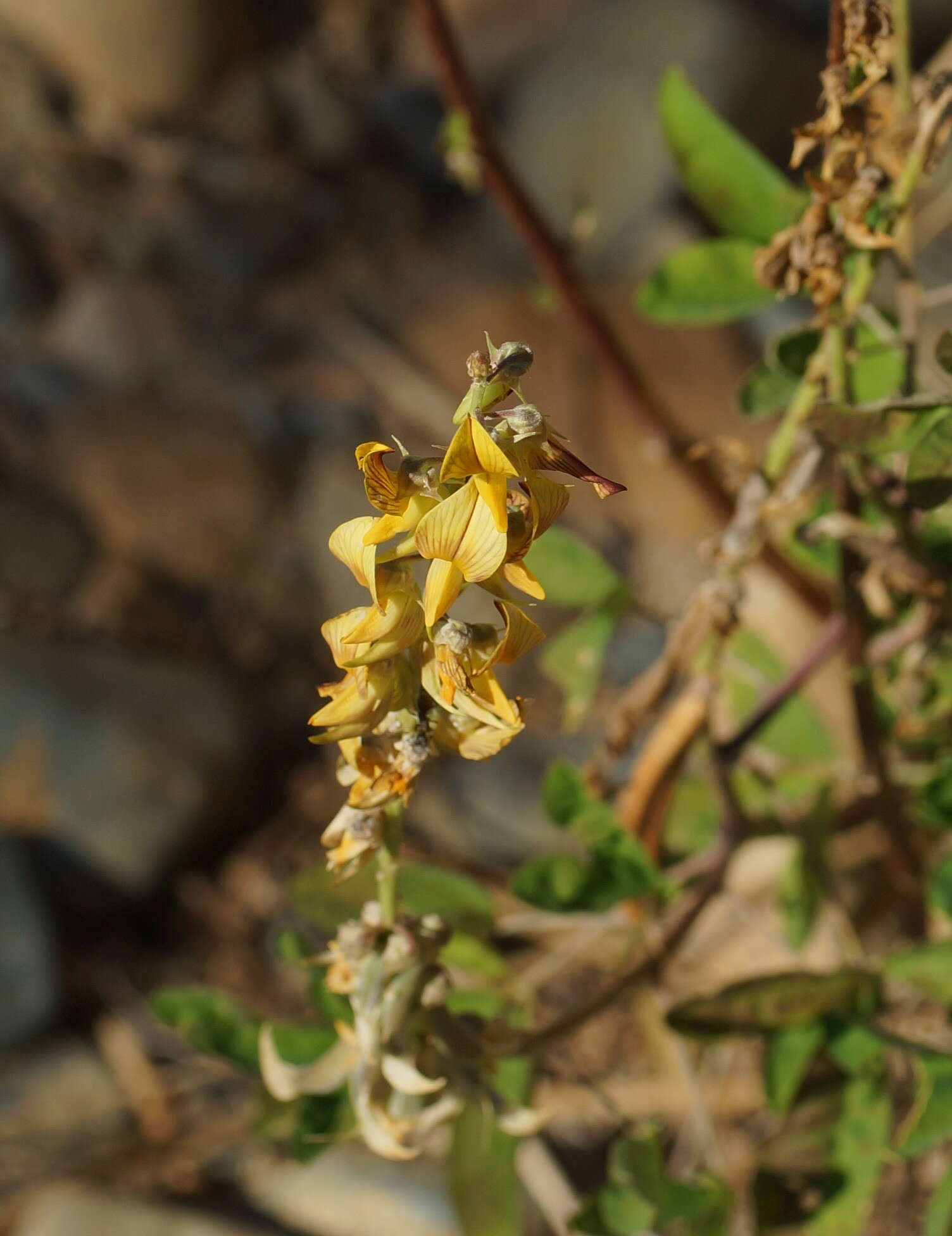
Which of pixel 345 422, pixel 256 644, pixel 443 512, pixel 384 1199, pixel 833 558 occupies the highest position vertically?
pixel 345 422

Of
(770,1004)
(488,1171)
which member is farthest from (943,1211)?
(488,1171)

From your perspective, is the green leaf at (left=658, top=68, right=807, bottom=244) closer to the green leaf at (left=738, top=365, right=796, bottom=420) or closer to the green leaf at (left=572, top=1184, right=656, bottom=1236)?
the green leaf at (left=738, top=365, right=796, bottom=420)

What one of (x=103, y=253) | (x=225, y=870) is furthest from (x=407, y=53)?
(x=225, y=870)

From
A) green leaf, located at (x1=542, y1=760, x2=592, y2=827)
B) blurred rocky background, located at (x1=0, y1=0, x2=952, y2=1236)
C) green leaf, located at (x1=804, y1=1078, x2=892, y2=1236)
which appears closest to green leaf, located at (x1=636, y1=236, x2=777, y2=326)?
green leaf, located at (x1=542, y1=760, x2=592, y2=827)

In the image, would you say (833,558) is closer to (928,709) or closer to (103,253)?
(928,709)

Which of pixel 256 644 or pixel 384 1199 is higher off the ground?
pixel 256 644

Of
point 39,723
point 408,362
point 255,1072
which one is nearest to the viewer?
point 255,1072

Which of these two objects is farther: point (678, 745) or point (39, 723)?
point (39, 723)

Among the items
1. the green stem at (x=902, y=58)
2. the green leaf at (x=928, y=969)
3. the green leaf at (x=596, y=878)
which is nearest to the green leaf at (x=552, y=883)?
the green leaf at (x=596, y=878)
